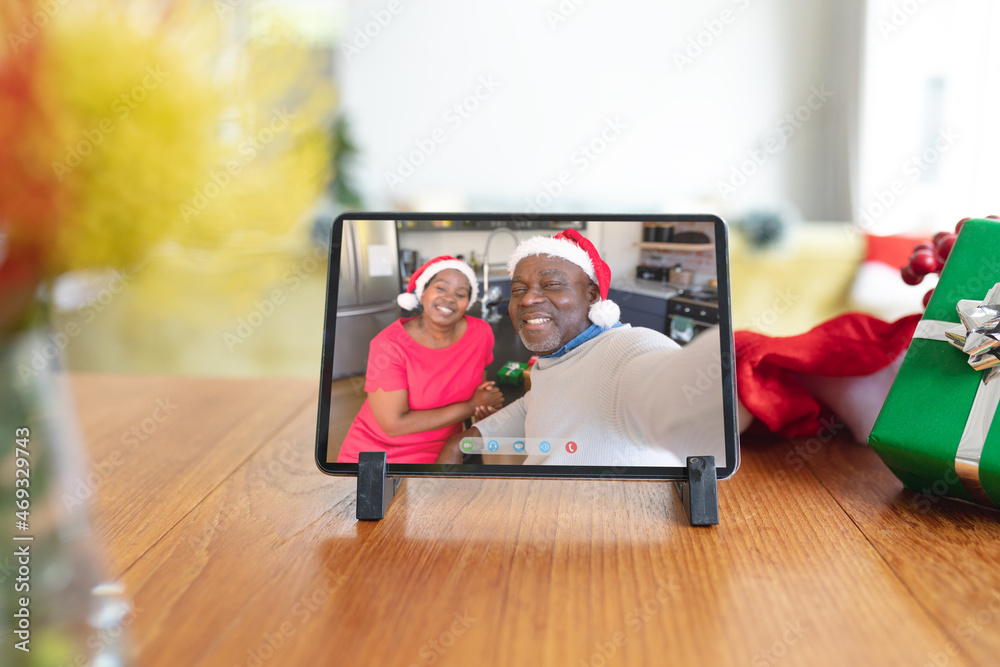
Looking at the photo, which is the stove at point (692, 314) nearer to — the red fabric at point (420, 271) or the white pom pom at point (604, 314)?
the white pom pom at point (604, 314)

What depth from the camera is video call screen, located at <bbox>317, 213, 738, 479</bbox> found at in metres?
0.53

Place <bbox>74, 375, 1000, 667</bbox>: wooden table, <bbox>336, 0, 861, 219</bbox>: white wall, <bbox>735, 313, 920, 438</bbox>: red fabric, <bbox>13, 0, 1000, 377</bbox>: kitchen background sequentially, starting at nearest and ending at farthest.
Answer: <bbox>74, 375, 1000, 667</bbox>: wooden table
<bbox>735, 313, 920, 438</bbox>: red fabric
<bbox>13, 0, 1000, 377</bbox>: kitchen background
<bbox>336, 0, 861, 219</bbox>: white wall

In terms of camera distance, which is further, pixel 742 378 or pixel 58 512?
pixel 742 378

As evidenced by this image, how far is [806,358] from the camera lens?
658 mm

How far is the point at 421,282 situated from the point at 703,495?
306 millimetres

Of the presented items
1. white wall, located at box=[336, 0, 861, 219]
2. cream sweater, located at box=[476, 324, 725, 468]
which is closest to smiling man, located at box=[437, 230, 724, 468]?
cream sweater, located at box=[476, 324, 725, 468]

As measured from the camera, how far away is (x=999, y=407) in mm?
492

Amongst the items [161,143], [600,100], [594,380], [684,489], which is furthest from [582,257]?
[600,100]

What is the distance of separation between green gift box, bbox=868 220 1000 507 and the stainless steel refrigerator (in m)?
0.45

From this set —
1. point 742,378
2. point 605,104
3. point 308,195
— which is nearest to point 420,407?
point 742,378

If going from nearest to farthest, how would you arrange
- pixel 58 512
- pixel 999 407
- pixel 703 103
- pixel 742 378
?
1. pixel 58 512
2. pixel 999 407
3. pixel 742 378
4. pixel 703 103

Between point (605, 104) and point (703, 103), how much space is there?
60 cm

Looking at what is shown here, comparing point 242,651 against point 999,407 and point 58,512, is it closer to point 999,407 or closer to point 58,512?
point 58,512

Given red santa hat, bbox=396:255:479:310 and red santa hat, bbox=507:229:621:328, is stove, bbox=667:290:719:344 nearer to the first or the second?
red santa hat, bbox=507:229:621:328
